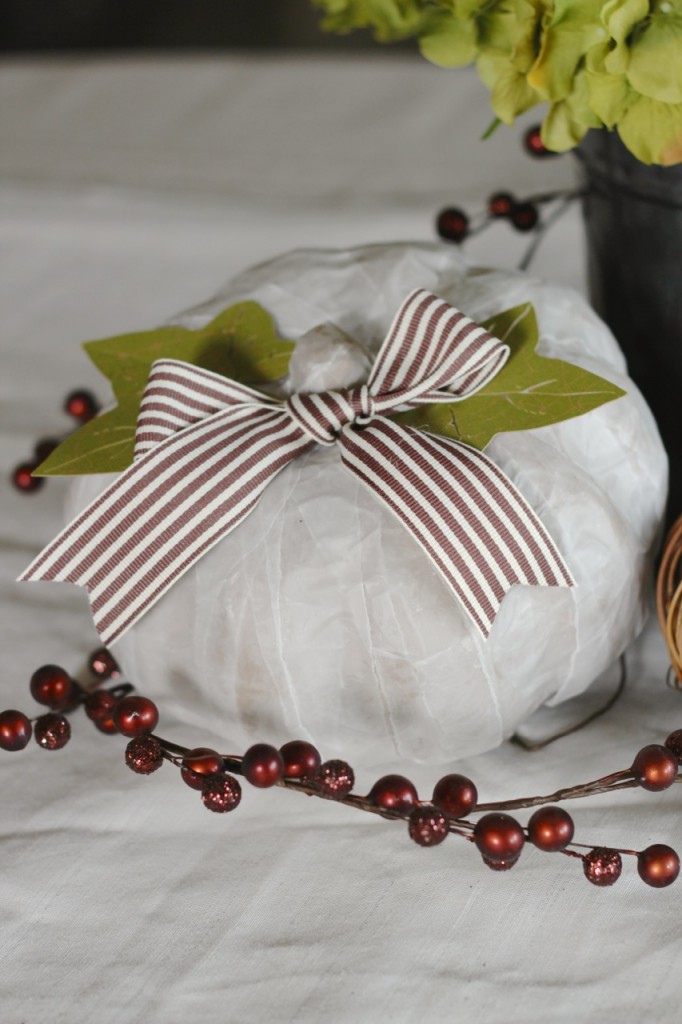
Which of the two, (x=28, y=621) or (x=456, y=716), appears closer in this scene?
(x=456, y=716)

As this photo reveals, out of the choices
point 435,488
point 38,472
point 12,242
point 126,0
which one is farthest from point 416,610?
point 126,0

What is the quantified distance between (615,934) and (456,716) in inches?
4.0

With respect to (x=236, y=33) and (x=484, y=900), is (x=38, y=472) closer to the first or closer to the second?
(x=484, y=900)

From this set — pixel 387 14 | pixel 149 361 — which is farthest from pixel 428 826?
pixel 387 14

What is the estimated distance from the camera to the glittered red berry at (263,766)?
462 millimetres

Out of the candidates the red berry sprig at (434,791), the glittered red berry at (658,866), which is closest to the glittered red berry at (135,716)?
the red berry sprig at (434,791)

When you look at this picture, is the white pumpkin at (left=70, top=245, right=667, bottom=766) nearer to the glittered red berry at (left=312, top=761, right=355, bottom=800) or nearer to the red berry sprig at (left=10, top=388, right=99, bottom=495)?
the glittered red berry at (left=312, top=761, right=355, bottom=800)

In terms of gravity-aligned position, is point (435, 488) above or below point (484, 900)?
above

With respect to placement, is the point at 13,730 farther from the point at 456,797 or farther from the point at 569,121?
the point at 569,121

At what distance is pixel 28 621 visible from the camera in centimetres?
66

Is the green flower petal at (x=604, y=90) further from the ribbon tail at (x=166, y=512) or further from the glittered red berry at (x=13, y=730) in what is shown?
the glittered red berry at (x=13, y=730)

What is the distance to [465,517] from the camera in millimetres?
474

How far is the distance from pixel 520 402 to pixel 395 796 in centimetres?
17

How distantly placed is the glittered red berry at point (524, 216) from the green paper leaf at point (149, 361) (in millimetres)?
236
